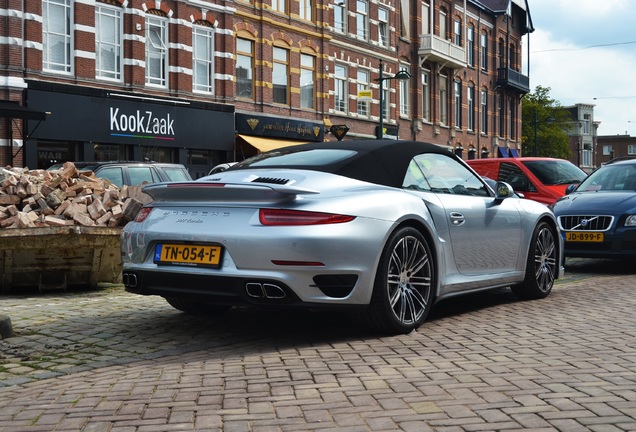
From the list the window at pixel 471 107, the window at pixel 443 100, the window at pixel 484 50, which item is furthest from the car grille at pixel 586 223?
the window at pixel 484 50

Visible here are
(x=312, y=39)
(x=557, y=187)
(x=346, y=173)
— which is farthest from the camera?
(x=312, y=39)

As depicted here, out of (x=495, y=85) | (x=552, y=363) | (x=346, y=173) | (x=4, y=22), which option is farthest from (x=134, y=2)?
(x=495, y=85)

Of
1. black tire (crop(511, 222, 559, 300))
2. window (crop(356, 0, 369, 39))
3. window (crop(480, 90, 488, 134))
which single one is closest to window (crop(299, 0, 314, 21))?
window (crop(356, 0, 369, 39))

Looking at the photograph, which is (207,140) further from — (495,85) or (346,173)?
(495,85)

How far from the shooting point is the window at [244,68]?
28.0m

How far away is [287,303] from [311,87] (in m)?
27.6

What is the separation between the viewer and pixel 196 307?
6160 millimetres

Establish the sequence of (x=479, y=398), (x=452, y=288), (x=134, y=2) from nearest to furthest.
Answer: (x=479, y=398), (x=452, y=288), (x=134, y=2)

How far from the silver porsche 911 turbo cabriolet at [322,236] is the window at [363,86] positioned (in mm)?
29116

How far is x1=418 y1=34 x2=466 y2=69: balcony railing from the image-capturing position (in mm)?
39531

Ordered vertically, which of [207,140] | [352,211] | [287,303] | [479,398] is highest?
[207,140]

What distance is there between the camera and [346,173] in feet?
17.7

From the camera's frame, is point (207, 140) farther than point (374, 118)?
No

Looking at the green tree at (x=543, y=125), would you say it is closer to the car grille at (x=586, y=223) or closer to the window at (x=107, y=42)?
the window at (x=107, y=42)
